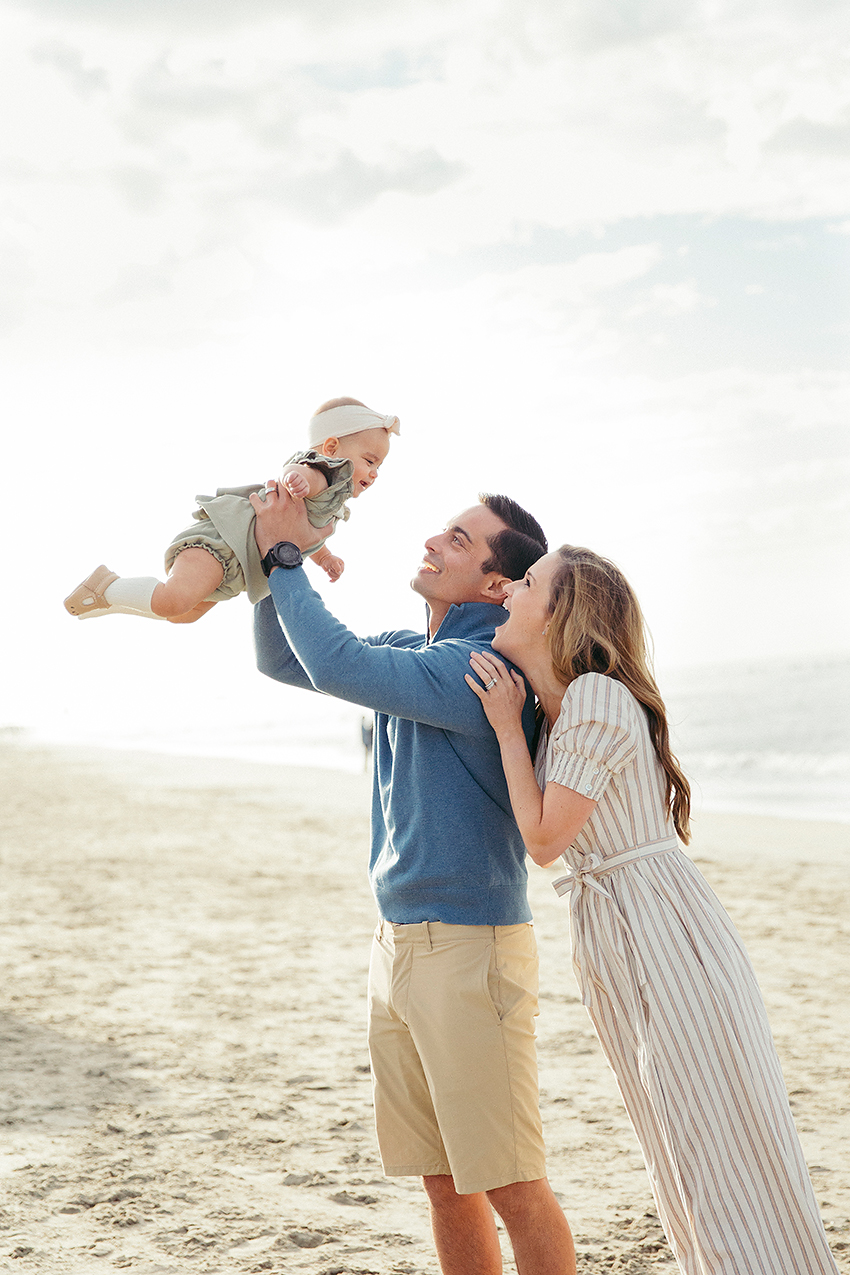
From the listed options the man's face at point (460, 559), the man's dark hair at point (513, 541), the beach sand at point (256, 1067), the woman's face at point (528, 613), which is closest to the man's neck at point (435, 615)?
the man's face at point (460, 559)

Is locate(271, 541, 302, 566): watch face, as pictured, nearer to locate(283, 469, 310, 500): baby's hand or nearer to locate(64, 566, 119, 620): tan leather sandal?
locate(283, 469, 310, 500): baby's hand

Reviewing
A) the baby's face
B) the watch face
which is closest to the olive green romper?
the watch face

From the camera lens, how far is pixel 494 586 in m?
2.59

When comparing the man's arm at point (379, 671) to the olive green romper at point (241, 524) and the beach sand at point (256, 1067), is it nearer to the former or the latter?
the olive green romper at point (241, 524)

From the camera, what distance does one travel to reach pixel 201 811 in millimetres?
14055

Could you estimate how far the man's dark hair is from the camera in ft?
8.43

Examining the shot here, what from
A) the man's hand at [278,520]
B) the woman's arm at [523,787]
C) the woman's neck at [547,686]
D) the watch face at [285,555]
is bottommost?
the woman's arm at [523,787]

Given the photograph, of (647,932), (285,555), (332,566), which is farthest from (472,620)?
(647,932)

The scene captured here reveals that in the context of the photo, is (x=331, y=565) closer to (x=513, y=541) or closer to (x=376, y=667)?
(x=513, y=541)

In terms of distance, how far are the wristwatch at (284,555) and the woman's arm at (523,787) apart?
1.52 ft

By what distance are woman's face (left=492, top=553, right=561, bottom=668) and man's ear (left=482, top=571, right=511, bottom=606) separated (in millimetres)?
164

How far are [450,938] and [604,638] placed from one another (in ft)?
2.35

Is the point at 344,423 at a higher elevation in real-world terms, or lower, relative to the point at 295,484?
higher

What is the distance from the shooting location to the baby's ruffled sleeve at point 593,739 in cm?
216
